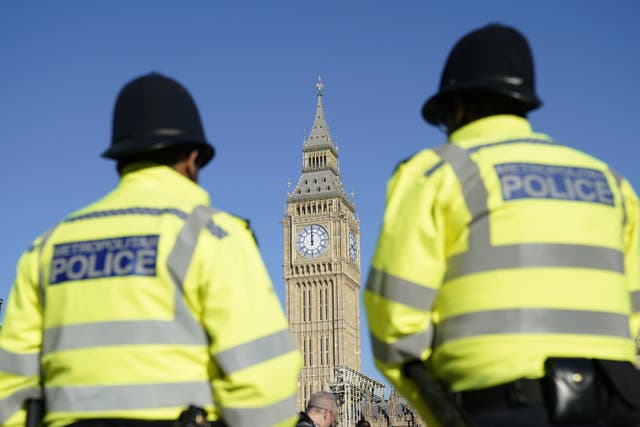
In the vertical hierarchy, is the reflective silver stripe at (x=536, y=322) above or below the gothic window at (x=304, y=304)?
below

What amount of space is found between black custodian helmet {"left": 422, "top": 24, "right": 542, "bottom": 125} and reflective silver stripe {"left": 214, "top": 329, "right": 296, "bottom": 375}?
109 cm

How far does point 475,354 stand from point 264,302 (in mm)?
746

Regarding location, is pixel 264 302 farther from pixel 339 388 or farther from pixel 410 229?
pixel 339 388

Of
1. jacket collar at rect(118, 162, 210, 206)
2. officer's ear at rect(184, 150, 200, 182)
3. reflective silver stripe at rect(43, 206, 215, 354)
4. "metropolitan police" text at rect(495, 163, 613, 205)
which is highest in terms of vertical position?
officer's ear at rect(184, 150, 200, 182)

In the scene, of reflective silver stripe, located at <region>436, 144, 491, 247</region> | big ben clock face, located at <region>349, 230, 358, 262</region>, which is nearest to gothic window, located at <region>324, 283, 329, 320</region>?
big ben clock face, located at <region>349, 230, 358, 262</region>

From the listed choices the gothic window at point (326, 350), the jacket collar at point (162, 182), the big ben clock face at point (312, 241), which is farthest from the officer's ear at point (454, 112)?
the gothic window at point (326, 350)

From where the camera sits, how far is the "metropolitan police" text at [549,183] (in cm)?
319

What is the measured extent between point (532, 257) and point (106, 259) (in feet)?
4.71

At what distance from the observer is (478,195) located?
10.5ft

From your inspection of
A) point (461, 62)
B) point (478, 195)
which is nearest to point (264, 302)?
point (478, 195)

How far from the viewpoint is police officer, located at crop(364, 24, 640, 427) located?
2986 millimetres

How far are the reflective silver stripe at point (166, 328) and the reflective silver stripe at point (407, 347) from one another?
0.61m

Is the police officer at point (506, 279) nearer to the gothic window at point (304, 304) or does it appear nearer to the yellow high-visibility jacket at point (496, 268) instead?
the yellow high-visibility jacket at point (496, 268)

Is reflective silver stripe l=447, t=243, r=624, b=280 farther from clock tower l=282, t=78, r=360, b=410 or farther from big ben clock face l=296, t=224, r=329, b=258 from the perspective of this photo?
big ben clock face l=296, t=224, r=329, b=258
